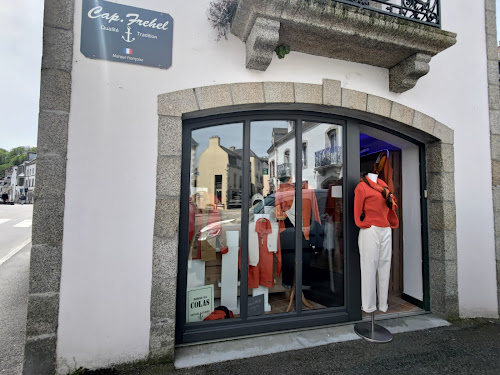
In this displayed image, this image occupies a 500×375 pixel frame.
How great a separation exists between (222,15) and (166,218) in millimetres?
2293

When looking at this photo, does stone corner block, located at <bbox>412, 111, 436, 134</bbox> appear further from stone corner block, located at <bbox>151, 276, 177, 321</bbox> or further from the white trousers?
stone corner block, located at <bbox>151, 276, 177, 321</bbox>

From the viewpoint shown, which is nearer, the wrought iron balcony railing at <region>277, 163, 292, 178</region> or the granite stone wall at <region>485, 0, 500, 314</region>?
the wrought iron balcony railing at <region>277, 163, 292, 178</region>

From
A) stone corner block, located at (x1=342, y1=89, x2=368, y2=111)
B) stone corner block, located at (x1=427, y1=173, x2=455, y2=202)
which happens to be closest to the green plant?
stone corner block, located at (x1=342, y1=89, x2=368, y2=111)

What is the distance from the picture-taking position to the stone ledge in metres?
2.75

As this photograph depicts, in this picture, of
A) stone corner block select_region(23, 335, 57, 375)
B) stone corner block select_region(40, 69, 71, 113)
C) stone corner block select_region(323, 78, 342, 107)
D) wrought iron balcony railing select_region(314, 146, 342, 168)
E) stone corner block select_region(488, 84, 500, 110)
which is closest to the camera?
stone corner block select_region(23, 335, 57, 375)

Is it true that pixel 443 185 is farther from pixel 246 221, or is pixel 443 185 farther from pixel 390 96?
pixel 246 221

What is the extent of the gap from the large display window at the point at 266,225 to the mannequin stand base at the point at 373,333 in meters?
0.19

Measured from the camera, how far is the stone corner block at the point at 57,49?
8.36 feet

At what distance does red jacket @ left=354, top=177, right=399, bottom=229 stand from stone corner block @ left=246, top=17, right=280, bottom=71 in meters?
1.88

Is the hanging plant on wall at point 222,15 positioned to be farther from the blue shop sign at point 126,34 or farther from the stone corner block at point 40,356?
the stone corner block at point 40,356

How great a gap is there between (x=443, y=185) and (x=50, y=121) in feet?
15.7

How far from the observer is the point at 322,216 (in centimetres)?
384

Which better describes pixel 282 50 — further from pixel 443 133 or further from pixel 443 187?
pixel 443 187

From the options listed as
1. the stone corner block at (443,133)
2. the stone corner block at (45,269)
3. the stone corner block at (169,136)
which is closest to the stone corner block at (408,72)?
the stone corner block at (443,133)
